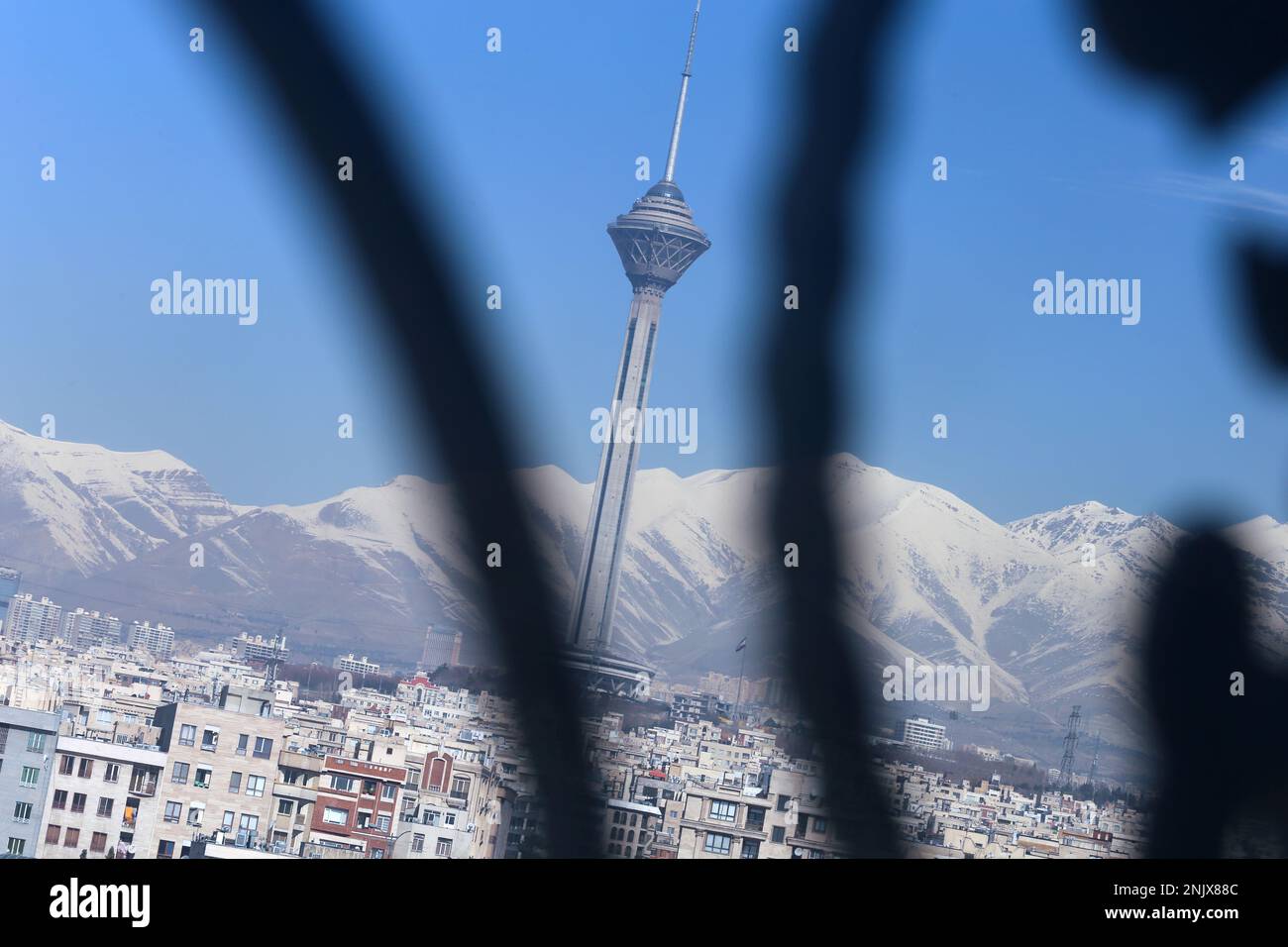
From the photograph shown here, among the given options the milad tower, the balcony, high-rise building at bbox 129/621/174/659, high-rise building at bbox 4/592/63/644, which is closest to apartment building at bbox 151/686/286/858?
the balcony

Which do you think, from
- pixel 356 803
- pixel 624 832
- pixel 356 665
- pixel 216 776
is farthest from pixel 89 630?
pixel 624 832

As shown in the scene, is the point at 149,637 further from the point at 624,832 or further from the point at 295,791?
the point at 624,832

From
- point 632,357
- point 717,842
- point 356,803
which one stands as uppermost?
point 632,357

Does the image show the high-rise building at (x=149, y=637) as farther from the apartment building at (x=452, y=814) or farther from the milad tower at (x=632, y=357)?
the milad tower at (x=632, y=357)

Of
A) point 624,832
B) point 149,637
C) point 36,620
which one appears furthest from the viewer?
point 149,637

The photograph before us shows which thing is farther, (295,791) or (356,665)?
(356,665)

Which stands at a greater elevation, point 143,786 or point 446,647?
point 446,647

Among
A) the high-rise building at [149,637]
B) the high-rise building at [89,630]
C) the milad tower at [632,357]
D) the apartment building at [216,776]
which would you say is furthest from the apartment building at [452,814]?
the milad tower at [632,357]
